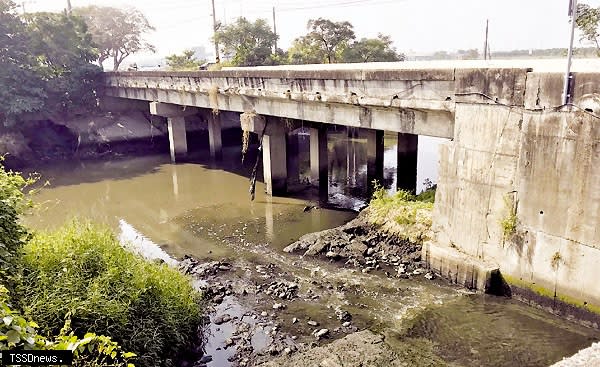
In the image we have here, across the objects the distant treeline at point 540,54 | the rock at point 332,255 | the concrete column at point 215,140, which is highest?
the distant treeline at point 540,54

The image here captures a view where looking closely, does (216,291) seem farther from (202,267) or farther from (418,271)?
(418,271)

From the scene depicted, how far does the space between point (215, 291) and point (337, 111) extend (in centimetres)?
683

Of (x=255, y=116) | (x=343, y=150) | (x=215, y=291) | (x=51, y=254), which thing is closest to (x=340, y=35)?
(x=343, y=150)

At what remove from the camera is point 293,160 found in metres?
24.7

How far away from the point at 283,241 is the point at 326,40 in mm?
A: 27311

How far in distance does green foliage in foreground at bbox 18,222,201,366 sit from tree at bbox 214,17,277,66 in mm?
28388

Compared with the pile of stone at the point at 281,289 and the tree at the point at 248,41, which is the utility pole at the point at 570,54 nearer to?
the pile of stone at the point at 281,289

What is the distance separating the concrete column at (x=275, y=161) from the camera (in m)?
17.7

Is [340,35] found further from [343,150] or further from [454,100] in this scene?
[454,100]

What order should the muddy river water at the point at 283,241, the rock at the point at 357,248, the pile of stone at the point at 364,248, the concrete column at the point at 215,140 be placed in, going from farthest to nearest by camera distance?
the concrete column at the point at 215,140 → the rock at the point at 357,248 → the pile of stone at the point at 364,248 → the muddy river water at the point at 283,241

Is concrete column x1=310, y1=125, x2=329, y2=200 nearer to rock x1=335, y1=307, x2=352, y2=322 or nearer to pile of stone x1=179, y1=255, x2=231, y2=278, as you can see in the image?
pile of stone x1=179, y1=255, x2=231, y2=278

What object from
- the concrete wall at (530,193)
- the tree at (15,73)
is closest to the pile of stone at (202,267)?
the concrete wall at (530,193)

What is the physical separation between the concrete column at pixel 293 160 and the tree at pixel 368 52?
11348mm

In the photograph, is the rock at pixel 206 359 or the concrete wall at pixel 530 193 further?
the concrete wall at pixel 530 193
